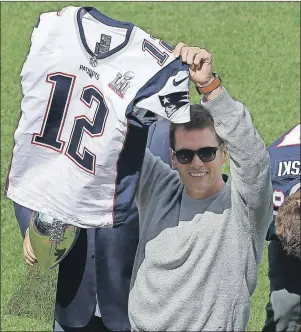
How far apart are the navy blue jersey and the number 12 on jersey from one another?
1.13 meters

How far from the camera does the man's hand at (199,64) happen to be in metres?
3.60

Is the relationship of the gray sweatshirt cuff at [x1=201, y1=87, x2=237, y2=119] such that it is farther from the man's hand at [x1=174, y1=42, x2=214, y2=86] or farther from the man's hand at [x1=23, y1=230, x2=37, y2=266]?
the man's hand at [x1=23, y1=230, x2=37, y2=266]

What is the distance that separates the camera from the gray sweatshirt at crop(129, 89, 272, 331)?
3576 millimetres

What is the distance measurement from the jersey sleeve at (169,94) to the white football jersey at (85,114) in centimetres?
2

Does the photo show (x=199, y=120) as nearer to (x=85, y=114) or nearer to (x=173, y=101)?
(x=173, y=101)

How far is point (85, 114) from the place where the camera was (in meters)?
3.81

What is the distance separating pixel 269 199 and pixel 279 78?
5454 millimetres

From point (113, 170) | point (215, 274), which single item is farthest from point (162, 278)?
point (113, 170)

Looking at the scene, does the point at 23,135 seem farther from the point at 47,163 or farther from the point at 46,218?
the point at 46,218

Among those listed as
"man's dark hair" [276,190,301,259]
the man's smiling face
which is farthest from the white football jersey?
"man's dark hair" [276,190,301,259]

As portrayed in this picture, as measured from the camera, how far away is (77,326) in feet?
14.8

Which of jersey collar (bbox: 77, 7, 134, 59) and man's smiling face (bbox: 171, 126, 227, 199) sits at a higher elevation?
jersey collar (bbox: 77, 7, 134, 59)

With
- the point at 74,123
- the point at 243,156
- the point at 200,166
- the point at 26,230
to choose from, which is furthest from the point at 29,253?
the point at 243,156

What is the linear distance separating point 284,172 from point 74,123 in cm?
126
